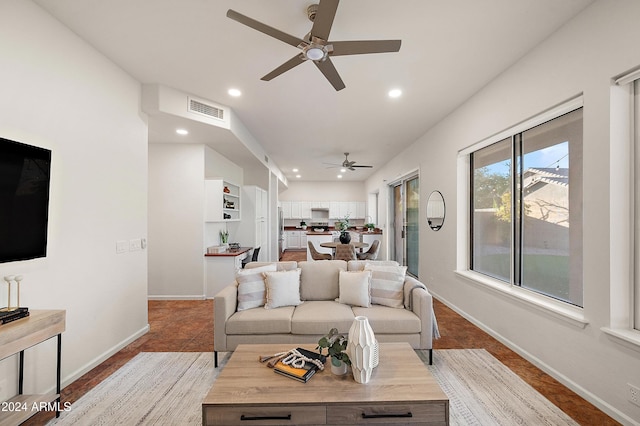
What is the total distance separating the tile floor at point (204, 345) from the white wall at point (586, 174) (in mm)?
101

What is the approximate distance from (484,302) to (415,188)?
10.5ft

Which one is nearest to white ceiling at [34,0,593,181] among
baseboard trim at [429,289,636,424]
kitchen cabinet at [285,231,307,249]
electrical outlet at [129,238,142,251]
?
electrical outlet at [129,238,142,251]

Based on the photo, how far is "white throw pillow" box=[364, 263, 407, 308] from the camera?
2.95 m

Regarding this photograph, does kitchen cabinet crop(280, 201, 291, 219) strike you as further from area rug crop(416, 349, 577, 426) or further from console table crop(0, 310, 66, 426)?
console table crop(0, 310, 66, 426)

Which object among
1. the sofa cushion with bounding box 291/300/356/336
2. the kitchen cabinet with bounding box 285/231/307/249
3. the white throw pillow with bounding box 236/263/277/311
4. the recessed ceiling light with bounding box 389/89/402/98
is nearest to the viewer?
the sofa cushion with bounding box 291/300/356/336

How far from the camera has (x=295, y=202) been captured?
11.8 m

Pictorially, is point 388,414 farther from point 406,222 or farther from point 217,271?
point 406,222

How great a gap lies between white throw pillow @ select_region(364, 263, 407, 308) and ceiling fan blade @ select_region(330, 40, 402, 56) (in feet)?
6.64

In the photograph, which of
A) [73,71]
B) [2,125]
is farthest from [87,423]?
[73,71]

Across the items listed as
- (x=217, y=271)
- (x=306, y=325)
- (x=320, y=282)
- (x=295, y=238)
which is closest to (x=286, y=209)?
(x=295, y=238)

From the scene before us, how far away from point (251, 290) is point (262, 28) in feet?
7.27

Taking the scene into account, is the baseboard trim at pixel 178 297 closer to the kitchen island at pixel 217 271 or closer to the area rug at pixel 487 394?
the kitchen island at pixel 217 271

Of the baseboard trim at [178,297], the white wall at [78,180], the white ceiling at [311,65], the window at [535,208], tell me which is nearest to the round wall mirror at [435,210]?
the window at [535,208]

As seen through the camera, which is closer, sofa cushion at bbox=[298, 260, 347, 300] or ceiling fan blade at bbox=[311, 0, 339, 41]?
ceiling fan blade at bbox=[311, 0, 339, 41]
